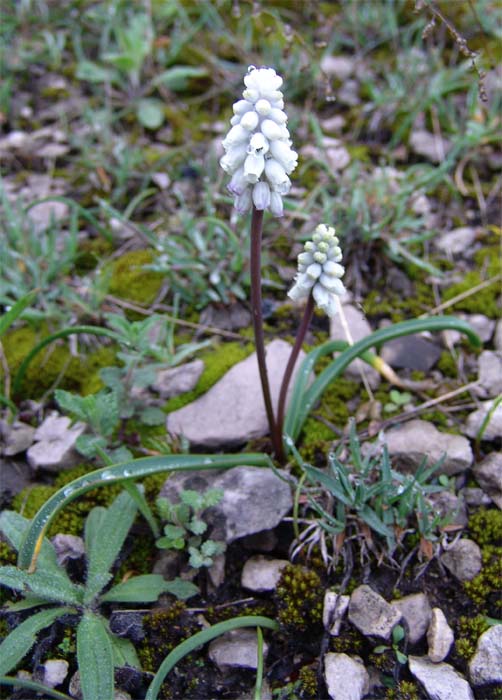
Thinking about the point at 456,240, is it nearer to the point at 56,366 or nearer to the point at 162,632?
the point at 56,366

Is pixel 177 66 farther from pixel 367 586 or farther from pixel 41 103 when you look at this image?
pixel 367 586

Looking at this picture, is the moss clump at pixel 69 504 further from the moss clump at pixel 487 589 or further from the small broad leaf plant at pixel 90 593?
the moss clump at pixel 487 589

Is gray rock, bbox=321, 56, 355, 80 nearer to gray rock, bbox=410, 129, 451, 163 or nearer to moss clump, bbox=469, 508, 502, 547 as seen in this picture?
gray rock, bbox=410, 129, 451, 163

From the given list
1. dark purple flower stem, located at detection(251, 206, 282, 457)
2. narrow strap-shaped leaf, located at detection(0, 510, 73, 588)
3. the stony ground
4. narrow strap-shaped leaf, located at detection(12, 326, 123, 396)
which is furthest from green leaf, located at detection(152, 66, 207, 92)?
narrow strap-shaped leaf, located at detection(0, 510, 73, 588)

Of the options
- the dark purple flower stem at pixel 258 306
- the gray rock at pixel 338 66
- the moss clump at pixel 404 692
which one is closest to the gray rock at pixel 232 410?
the dark purple flower stem at pixel 258 306

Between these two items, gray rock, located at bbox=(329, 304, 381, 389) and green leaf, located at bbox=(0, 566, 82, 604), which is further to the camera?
gray rock, located at bbox=(329, 304, 381, 389)

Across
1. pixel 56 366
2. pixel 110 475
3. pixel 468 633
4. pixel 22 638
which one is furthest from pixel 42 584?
pixel 468 633
